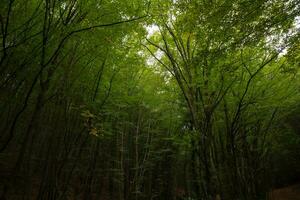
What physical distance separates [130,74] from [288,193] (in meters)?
19.7

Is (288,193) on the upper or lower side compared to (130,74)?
lower

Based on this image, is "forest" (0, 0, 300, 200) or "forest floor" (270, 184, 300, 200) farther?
"forest floor" (270, 184, 300, 200)

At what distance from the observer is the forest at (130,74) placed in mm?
5715

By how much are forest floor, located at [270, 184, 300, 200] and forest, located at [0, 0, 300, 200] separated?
823cm

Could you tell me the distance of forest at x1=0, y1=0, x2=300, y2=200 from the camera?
5715mm

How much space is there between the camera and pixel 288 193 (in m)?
23.4

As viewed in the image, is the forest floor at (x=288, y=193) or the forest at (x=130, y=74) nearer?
the forest at (x=130, y=74)

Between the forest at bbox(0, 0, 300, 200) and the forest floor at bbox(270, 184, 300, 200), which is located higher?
the forest at bbox(0, 0, 300, 200)

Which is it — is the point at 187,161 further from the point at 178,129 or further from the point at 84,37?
the point at 84,37

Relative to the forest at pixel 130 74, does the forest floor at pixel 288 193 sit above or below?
below

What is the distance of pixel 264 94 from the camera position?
11227mm

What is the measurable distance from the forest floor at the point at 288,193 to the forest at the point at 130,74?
27.0ft

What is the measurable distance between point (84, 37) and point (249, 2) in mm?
4022

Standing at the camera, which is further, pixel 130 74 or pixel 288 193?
pixel 288 193
